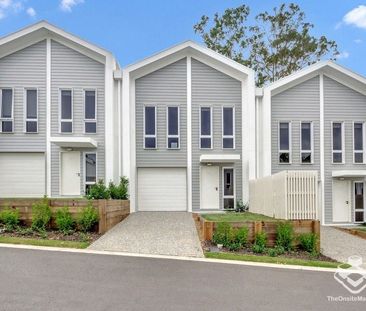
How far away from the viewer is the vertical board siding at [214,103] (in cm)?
1908

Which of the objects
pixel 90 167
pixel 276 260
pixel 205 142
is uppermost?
pixel 205 142

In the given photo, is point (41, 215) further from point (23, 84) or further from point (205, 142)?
point (205, 142)

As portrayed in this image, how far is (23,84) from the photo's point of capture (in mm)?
18281

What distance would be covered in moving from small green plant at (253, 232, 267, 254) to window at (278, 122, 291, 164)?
918 centimetres

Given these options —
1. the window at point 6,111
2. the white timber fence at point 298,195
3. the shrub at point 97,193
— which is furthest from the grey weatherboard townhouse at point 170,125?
the white timber fence at point 298,195

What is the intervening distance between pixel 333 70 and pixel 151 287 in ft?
53.1

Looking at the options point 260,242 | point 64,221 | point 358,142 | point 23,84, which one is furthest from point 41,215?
point 358,142

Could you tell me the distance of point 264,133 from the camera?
63.1 ft

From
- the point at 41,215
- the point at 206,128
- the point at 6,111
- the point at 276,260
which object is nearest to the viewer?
the point at 276,260

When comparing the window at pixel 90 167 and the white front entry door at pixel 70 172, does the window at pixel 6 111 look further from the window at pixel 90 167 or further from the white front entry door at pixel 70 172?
the window at pixel 90 167

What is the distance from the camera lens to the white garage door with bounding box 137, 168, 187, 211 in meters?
19.1

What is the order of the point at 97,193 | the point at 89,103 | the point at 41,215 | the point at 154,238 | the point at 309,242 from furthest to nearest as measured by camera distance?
the point at 89,103, the point at 97,193, the point at 41,215, the point at 154,238, the point at 309,242

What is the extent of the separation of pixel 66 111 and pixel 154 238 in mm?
9115

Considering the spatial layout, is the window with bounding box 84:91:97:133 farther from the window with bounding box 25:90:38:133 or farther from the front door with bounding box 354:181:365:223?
the front door with bounding box 354:181:365:223
